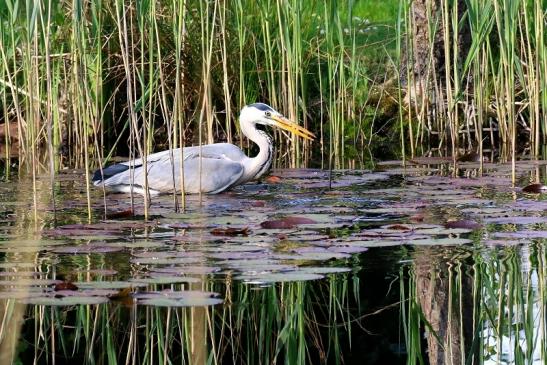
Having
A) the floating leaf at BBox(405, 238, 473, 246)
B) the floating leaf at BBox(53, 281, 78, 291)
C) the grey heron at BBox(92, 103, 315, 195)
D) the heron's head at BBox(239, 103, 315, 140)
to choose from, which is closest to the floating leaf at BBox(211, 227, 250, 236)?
the floating leaf at BBox(405, 238, 473, 246)

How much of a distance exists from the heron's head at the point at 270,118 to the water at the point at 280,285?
5.44ft

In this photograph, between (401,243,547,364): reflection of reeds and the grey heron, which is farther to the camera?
the grey heron

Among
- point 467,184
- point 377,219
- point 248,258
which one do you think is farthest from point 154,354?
point 467,184

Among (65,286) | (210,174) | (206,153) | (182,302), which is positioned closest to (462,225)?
(182,302)

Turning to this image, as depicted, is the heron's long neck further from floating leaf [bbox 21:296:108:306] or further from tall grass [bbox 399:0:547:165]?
floating leaf [bbox 21:296:108:306]

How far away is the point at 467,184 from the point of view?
713 cm

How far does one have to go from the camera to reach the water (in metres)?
4.19

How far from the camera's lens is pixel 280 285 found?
4.84m

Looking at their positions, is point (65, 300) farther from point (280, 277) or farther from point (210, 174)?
point (210, 174)

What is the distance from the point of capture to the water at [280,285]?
13.8 ft

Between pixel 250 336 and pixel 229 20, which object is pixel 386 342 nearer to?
pixel 250 336

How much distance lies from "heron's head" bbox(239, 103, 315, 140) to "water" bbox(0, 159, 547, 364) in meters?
1.66

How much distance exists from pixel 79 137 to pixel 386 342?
4.82 m

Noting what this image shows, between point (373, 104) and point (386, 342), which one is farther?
point (373, 104)
